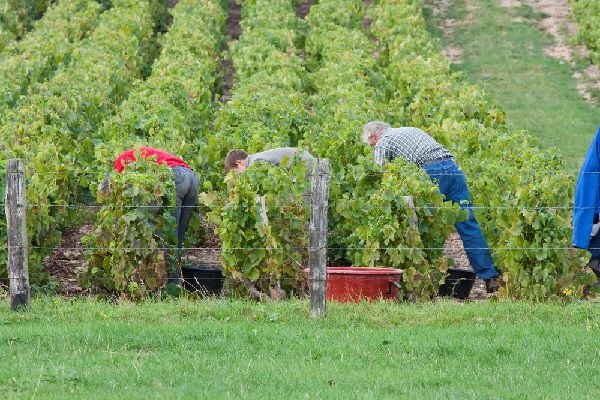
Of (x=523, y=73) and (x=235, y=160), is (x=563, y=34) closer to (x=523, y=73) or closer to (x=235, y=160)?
(x=523, y=73)

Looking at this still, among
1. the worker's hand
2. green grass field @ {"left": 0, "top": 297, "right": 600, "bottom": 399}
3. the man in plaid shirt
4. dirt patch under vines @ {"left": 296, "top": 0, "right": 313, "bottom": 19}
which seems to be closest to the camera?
green grass field @ {"left": 0, "top": 297, "right": 600, "bottom": 399}

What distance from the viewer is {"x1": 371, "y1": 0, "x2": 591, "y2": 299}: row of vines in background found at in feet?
39.3

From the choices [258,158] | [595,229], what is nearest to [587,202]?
[595,229]

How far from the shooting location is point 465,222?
12992 mm

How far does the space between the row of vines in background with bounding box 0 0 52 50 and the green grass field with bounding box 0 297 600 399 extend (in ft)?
76.0

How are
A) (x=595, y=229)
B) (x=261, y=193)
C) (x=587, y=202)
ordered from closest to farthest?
(x=587, y=202) < (x=595, y=229) < (x=261, y=193)

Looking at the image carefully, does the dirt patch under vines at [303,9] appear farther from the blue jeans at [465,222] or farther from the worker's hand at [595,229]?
the worker's hand at [595,229]

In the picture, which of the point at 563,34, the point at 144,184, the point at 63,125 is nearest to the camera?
the point at 144,184

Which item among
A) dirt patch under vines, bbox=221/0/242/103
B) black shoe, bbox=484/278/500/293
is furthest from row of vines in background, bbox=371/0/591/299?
dirt patch under vines, bbox=221/0/242/103

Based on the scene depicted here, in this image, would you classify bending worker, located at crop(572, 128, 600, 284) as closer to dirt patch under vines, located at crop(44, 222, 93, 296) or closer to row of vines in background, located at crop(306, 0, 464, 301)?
row of vines in background, located at crop(306, 0, 464, 301)

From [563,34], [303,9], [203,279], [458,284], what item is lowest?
[458,284]

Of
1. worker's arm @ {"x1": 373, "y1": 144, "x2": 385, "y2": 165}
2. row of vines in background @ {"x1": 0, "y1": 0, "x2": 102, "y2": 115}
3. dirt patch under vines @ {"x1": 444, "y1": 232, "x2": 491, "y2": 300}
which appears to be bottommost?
dirt patch under vines @ {"x1": 444, "y1": 232, "x2": 491, "y2": 300}

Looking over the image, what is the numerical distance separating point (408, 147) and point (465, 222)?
2.99 feet

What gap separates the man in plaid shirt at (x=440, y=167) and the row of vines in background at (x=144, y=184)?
6.89ft
